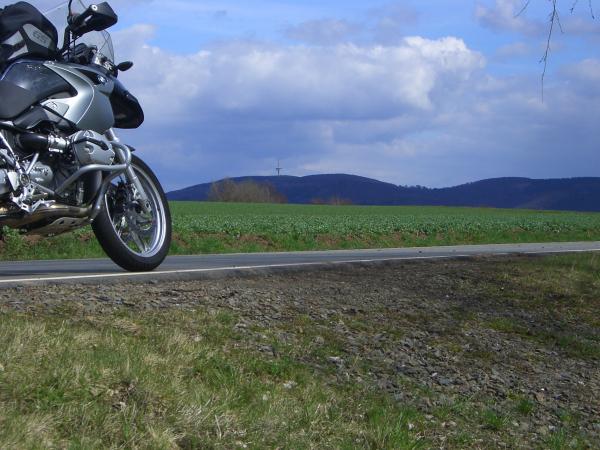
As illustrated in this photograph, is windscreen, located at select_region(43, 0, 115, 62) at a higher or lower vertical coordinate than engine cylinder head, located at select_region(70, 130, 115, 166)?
higher

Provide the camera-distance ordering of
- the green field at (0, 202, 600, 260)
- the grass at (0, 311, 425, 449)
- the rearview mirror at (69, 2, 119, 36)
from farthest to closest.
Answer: the green field at (0, 202, 600, 260), the rearview mirror at (69, 2, 119, 36), the grass at (0, 311, 425, 449)

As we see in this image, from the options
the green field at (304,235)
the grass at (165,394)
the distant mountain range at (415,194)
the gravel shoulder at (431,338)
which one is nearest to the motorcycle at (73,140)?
the gravel shoulder at (431,338)

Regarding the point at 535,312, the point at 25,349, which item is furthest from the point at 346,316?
the point at 25,349

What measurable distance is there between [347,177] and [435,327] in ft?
635

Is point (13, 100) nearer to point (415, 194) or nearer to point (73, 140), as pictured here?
point (73, 140)

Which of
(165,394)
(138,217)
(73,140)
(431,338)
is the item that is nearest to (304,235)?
(138,217)

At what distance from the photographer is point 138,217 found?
7852 mm

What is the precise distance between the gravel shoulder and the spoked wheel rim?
87 centimetres

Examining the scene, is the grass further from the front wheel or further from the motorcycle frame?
the front wheel

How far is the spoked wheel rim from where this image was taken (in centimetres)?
766

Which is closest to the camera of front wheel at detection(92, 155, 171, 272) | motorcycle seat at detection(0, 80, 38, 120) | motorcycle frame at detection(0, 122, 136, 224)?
motorcycle seat at detection(0, 80, 38, 120)

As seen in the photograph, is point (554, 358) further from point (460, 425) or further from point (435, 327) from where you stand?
point (460, 425)

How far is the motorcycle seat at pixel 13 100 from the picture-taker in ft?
21.5

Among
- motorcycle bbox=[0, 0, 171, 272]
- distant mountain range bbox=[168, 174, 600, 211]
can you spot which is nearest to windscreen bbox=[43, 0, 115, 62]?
motorcycle bbox=[0, 0, 171, 272]
